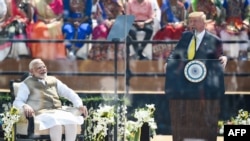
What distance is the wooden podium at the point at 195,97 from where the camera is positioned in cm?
1053

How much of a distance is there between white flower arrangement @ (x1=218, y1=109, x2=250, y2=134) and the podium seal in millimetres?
439

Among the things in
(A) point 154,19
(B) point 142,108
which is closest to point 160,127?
(B) point 142,108

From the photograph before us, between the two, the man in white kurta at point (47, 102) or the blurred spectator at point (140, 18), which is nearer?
the blurred spectator at point (140, 18)

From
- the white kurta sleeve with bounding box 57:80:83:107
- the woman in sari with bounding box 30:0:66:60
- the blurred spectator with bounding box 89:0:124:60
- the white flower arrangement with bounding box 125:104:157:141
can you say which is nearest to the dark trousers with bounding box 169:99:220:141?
the white flower arrangement with bounding box 125:104:157:141

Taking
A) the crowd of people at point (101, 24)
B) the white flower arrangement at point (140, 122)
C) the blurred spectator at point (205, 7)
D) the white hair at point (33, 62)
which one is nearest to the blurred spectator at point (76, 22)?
the crowd of people at point (101, 24)

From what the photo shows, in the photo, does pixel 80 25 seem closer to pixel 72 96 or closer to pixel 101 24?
pixel 101 24

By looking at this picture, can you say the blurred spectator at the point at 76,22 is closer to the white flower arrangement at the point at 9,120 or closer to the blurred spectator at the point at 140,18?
the blurred spectator at the point at 140,18

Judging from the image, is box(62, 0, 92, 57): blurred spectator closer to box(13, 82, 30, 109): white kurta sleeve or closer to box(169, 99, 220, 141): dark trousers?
box(13, 82, 30, 109): white kurta sleeve

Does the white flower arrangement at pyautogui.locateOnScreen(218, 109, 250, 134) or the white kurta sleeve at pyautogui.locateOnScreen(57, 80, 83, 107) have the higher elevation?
the white kurta sleeve at pyautogui.locateOnScreen(57, 80, 83, 107)

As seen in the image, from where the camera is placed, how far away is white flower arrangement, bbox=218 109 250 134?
10.5 metres

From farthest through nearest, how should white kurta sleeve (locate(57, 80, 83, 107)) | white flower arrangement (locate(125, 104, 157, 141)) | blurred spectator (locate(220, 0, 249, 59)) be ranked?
1. white kurta sleeve (locate(57, 80, 83, 107))
2. white flower arrangement (locate(125, 104, 157, 141))
3. blurred spectator (locate(220, 0, 249, 59))

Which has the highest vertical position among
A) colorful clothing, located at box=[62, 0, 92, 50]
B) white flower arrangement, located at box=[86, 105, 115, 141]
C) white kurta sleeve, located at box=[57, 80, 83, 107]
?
colorful clothing, located at box=[62, 0, 92, 50]

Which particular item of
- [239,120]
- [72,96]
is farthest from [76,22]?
[239,120]

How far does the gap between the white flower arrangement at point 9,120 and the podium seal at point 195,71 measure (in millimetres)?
1548
